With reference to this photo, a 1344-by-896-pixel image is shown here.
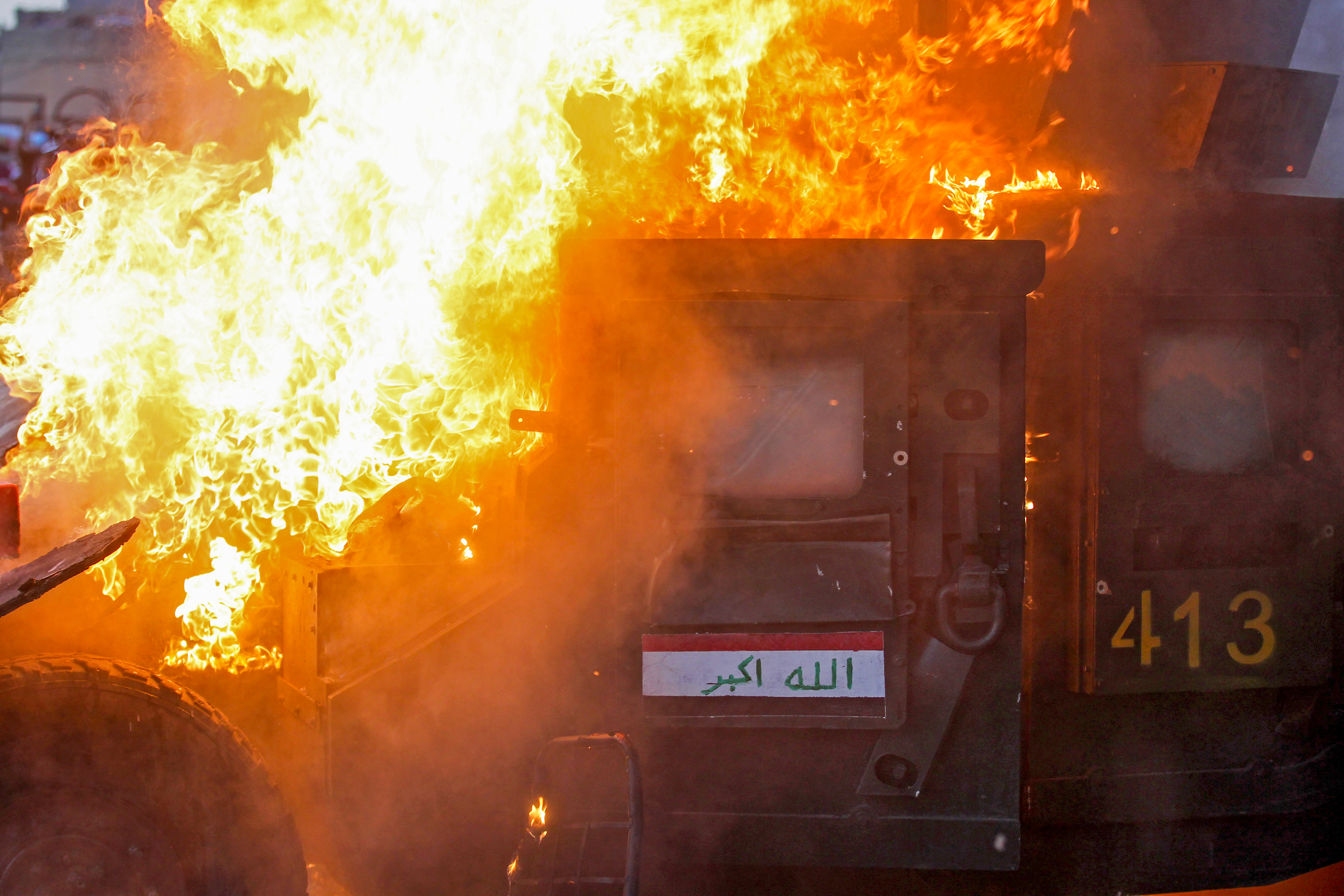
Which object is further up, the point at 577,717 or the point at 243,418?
the point at 243,418

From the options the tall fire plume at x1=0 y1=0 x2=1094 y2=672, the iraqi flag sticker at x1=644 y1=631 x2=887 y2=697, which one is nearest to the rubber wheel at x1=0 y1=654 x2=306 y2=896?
the tall fire plume at x1=0 y1=0 x2=1094 y2=672

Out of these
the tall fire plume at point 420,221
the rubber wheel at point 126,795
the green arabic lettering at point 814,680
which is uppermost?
the tall fire plume at point 420,221

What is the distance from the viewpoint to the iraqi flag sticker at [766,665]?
237cm

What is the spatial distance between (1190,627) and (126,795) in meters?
2.92

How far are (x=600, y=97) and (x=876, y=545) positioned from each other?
1917 mm

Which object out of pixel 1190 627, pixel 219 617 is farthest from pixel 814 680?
pixel 219 617

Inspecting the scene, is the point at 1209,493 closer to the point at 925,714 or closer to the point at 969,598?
the point at 969,598

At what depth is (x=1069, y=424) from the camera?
261cm

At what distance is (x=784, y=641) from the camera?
2361 millimetres

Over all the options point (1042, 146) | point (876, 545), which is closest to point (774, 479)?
point (876, 545)

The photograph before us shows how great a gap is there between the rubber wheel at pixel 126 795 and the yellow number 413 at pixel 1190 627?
92.9 inches

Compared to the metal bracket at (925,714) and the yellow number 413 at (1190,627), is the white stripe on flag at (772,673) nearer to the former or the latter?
the metal bracket at (925,714)

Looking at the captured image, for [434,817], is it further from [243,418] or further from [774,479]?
[243,418]

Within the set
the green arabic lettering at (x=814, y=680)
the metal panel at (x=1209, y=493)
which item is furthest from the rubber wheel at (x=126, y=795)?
the metal panel at (x=1209, y=493)
